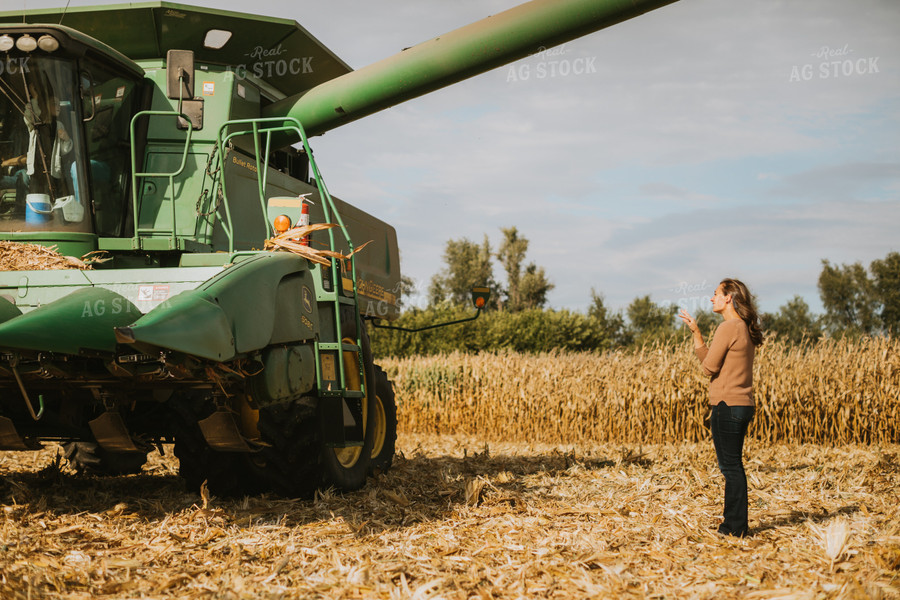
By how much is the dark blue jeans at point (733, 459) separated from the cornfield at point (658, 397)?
699 cm

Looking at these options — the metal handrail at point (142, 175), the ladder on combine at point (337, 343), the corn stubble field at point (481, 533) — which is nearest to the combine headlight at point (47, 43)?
the metal handrail at point (142, 175)

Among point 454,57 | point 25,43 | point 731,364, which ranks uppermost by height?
point 454,57

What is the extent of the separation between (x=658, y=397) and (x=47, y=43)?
9047mm

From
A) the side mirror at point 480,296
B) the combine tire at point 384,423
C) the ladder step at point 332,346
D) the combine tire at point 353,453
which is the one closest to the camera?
the ladder step at point 332,346

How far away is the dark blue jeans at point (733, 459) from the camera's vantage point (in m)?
4.39

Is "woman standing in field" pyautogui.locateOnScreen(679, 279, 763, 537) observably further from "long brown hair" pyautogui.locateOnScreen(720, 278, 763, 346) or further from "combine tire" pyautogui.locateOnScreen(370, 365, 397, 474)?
"combine tire" pyautogui.locateOnScreen(370, 365, 397, 474)

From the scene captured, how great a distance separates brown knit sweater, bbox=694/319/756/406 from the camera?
441 cm

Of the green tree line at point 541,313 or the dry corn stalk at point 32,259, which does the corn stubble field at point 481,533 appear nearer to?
the dry corn stalk at point 32,259

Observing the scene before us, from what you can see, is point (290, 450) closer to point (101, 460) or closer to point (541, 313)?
point (101, 460)

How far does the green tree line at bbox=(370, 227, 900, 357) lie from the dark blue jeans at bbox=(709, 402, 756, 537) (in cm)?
2299

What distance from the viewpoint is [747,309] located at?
4.54 meters

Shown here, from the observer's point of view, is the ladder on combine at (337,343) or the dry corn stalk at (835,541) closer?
the dry corn stalk at (835,541)

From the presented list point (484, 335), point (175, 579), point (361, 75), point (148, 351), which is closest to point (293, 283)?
point (148, 351)

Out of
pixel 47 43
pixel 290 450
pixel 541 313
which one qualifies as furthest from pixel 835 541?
pixel 541 313
